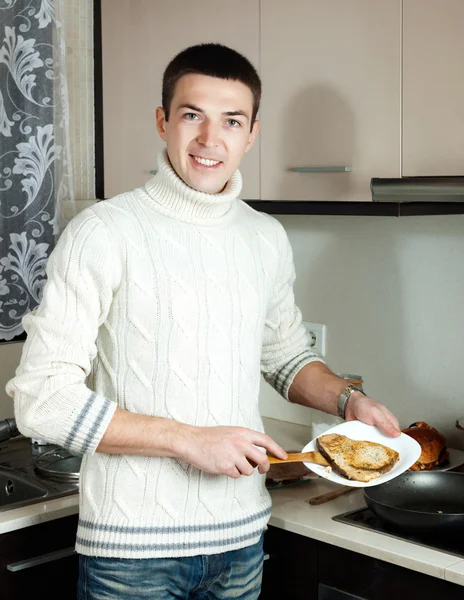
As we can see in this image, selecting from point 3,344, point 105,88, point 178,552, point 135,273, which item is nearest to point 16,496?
point 3,344

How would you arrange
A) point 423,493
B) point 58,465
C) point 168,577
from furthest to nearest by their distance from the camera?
point 58,465
point 423,493
point 168,577

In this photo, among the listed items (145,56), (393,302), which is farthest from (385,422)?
(145,56)

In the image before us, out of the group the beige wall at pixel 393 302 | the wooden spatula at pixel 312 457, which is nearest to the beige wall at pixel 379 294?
the beige wall at pixel 393 302

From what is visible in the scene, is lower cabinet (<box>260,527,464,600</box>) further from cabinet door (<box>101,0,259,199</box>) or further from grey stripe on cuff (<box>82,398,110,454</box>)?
cabinet door (<box>101,0,259,199</box>)

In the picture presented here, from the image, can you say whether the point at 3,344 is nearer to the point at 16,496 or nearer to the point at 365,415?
the point at 16,496

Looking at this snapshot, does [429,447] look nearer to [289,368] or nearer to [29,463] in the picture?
[289,368]

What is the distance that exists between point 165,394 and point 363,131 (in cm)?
75

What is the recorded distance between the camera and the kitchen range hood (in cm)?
160

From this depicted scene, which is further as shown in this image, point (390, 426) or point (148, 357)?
point (390, 426)

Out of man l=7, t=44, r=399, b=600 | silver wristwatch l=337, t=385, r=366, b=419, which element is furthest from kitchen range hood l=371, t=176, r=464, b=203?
silver wristwatch l=337, t=385, r=366, b=419

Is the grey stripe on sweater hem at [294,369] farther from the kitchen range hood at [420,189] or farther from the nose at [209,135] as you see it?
the nose at [209,135]

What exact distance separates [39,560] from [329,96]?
1182 mm

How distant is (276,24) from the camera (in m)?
1.99

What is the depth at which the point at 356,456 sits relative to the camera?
5.23ft
